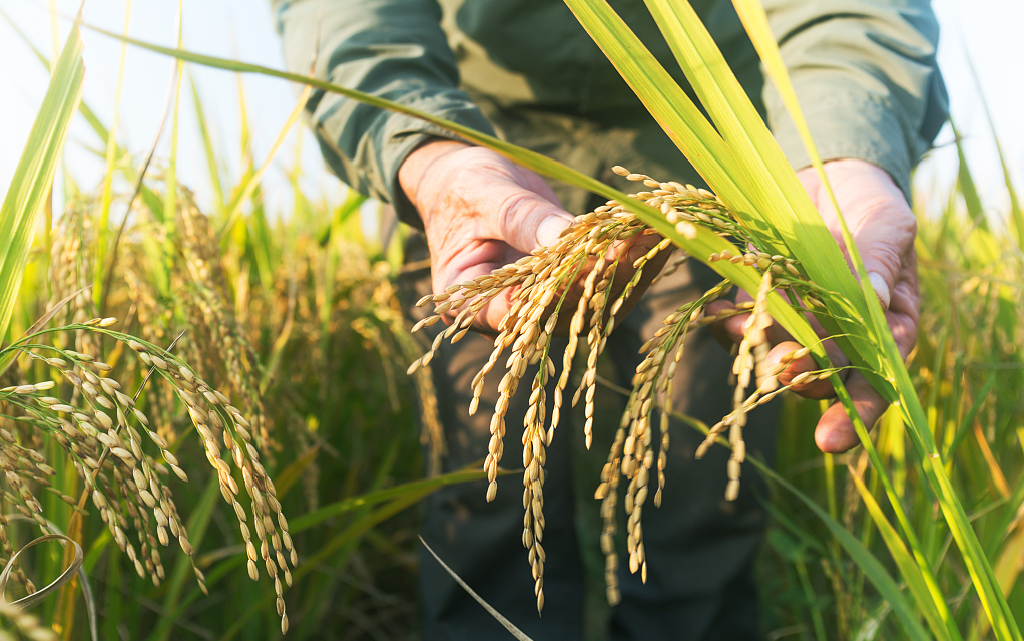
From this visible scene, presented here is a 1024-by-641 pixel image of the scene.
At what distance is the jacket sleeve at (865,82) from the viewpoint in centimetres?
115

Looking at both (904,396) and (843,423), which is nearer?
(904,396)

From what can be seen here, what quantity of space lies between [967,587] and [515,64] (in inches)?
60.5

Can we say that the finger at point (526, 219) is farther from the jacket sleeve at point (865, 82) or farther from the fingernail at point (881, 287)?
the jacket sleeve at point (865, 82)

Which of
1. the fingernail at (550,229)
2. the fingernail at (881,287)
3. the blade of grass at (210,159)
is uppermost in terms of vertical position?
the blade of grass at (210,159)

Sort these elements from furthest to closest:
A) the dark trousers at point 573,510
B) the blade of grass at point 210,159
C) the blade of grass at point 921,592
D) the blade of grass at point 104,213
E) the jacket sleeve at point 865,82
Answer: the blade of grass at point 210,159, the dark trousers at point 573,510, the jacket sleeve at point 865,82, the blade of grass at point 104,213, the blade of grass at point 921,592

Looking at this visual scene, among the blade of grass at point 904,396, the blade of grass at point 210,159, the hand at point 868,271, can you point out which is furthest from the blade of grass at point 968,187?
the blade of grass at point 210,159

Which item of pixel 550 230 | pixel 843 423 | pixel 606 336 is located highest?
pixel 550 230

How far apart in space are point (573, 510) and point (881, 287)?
4.36ft

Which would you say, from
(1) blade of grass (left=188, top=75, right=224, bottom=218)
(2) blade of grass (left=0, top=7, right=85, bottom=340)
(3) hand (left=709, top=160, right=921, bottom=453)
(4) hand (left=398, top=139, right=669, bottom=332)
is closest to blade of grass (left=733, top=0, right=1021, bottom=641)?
(3) hand (left=709, top=160, right=921, bottom=453)

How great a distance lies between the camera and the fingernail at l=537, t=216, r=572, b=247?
0.76m

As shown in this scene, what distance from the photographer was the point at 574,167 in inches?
66.8

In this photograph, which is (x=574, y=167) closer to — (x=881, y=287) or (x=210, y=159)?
(x=881, y=287)

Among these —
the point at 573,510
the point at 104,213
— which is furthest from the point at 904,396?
the point at 573,510

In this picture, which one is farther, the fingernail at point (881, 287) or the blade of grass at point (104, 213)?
the blade of grass at point (104, 213)
